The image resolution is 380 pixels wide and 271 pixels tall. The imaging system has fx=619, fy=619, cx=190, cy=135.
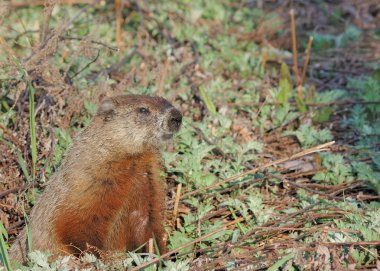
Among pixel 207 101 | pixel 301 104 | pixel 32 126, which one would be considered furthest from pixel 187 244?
pixel 301 104

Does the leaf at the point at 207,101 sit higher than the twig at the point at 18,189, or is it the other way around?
the leaf at the point at 207,101

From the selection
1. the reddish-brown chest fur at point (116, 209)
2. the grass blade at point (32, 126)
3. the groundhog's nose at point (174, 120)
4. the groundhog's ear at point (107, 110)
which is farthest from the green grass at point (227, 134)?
the groundhog's nose at point (174, 120)

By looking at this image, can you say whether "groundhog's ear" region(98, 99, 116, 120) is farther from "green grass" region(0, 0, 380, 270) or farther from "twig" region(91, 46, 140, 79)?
"twig" region(91, 46, 140, 79)

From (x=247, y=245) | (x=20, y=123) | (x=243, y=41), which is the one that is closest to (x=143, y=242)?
(x=247, y=245)

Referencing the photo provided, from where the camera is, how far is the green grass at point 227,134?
3.47 m

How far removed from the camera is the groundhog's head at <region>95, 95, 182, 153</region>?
3.76 metres

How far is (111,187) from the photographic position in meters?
3.51

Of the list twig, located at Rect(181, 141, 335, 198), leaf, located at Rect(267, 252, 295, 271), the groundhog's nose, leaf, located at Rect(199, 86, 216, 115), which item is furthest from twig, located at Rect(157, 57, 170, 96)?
leaf, located at Rect(267, 252, 295, 271)

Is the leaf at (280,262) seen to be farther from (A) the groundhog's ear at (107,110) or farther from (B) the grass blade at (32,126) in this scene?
(B) the grass blade at (32,126)

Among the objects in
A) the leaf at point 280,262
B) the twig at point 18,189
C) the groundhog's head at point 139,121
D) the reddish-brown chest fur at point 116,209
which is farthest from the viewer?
the twig at point 18,189

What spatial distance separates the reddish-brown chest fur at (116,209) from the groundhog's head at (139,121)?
0.32ft

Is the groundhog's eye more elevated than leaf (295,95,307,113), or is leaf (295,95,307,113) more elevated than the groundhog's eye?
the groundhog's eye

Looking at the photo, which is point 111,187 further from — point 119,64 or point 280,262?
point 119,64

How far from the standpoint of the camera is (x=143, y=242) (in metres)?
3.69
